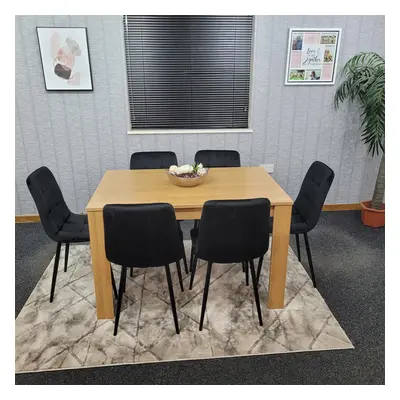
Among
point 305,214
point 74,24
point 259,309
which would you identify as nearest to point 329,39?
point 305,214

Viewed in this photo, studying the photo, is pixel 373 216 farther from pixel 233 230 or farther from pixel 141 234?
pixel 141 234

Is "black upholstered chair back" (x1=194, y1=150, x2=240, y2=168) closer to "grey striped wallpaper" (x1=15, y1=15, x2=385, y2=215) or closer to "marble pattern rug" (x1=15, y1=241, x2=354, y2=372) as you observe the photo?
"grey striped wallpaper" (x1=15, y1=15, x2=385, y2=215)

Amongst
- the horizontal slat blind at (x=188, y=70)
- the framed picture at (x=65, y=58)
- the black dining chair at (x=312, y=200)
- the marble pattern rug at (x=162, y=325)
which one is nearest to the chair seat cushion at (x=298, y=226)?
the black dining chair at (x=312, y=200)

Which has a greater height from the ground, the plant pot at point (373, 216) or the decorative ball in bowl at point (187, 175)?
the decorative ball in bowl at point (187, 175)

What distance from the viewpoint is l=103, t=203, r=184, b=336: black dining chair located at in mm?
1783

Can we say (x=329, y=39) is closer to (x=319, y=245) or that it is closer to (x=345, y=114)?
(x=345, y=114)

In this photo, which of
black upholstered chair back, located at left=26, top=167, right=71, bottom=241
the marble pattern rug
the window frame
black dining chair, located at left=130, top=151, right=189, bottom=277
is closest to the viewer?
the marble pattern rug

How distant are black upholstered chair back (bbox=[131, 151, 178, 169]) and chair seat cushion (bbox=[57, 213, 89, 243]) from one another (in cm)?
69

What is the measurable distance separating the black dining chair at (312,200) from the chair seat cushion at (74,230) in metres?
1.43

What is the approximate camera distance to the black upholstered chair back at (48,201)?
2.19 metres

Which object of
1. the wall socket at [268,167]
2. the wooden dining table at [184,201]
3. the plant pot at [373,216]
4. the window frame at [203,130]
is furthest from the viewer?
the wall socket at [268,167]

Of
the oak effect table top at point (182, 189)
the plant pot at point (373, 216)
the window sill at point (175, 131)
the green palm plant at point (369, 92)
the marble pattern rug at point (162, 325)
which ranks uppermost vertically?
the green palm plant at point (369, 92)

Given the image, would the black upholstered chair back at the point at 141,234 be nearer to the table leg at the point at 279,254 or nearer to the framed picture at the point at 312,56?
the table leg at the point at 279,254

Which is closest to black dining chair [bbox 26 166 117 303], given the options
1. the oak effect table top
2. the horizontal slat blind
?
the oak effect table top
